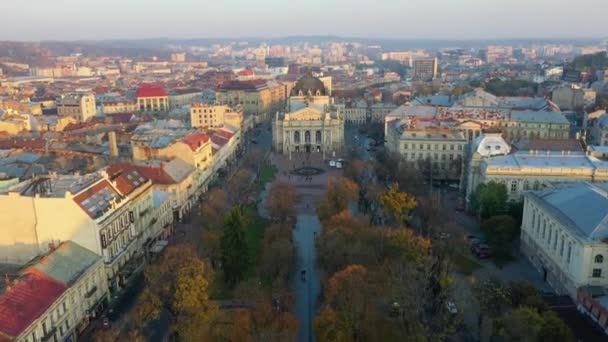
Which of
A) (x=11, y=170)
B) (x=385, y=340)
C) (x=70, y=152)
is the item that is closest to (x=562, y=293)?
(x=385, y=340)

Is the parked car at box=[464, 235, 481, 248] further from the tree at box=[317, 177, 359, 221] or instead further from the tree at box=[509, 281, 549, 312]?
the tree at box=[509, 281, 549, 312]

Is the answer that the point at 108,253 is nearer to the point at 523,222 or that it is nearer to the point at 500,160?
the point at 523,222

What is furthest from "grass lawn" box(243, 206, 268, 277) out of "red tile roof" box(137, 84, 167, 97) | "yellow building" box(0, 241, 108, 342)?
"red tile roof" box(137, 84, 167, 97)

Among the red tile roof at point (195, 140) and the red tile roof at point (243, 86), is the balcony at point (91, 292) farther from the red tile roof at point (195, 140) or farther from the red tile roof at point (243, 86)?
the red tile roof at point (243, 86)

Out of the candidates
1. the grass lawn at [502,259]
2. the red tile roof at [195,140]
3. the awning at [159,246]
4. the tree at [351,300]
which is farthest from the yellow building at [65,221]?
the grass lawn at [502,259]

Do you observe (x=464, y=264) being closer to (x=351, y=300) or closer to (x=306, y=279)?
(x=306, y=279)
